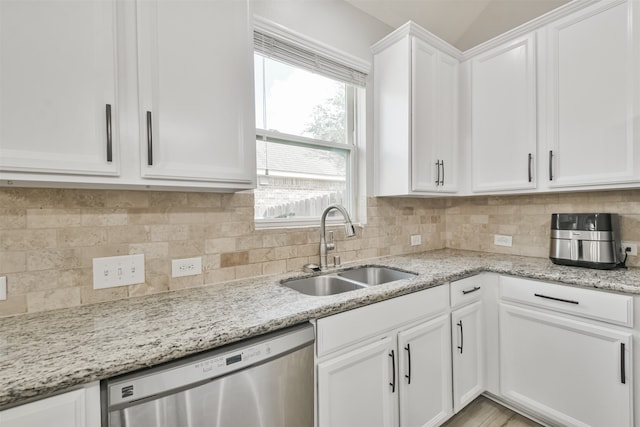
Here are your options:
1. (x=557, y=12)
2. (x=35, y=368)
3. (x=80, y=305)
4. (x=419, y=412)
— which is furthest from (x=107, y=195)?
(x=557, y=12)

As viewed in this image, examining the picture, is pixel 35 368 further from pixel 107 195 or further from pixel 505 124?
pixel 505 124

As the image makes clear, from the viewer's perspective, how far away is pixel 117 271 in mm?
1265

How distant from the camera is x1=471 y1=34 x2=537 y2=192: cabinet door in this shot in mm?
1970

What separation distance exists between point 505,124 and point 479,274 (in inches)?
42.5

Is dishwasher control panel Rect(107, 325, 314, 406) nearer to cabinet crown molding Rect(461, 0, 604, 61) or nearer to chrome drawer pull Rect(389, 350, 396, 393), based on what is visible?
chrome drawer pull Rect(389, 350, 396, 393)

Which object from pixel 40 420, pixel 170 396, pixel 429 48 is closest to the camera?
pixel 40 420

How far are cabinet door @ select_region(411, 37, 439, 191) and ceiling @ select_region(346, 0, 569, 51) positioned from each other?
18.4 inches

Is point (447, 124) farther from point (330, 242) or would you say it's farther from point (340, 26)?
point (330, 242)

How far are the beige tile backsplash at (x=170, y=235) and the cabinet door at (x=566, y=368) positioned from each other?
28.2 inches

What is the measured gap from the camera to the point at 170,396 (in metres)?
0.83

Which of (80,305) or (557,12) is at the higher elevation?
(557,12)

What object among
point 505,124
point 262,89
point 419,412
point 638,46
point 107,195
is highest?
point 638,46

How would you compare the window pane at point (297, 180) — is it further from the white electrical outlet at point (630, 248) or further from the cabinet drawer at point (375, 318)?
the white electrical outlet at point (630, 248)

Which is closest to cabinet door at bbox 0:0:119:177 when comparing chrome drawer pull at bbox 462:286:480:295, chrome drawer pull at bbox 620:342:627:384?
chrome drawer pull at bbox 462:286:480:295
